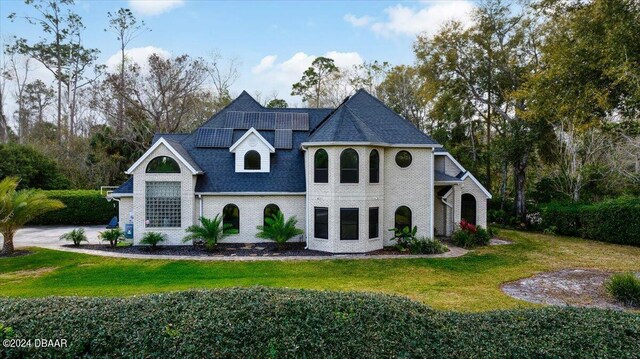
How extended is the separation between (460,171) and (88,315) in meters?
21.1

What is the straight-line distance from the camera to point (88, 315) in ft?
18.6

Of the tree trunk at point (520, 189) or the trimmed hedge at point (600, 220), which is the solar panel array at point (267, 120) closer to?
the tree trunk at point (520, 189)

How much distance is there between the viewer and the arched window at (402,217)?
19219mm

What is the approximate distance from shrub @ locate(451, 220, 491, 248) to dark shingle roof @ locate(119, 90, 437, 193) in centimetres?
525

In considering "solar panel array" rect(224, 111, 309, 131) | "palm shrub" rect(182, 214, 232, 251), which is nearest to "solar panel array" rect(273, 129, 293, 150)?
"solar panel array" rect(224, 111, 309, 131)

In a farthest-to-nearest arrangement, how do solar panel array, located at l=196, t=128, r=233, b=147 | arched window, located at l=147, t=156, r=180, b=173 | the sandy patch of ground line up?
solar panel array, located at l=196, t=128, r=233, b=147 < arched window, located at l=147, t=156, r=180, b=173 < the sandy patch of ground

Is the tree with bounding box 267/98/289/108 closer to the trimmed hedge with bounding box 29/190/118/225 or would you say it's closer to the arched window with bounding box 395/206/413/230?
the trimmed hedge with bounding box 29/190/118/225

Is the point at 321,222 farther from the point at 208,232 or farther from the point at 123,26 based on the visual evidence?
the point at 123,26

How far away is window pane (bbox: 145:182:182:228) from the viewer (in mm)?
18609

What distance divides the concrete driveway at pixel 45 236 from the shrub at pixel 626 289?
76.9 feet

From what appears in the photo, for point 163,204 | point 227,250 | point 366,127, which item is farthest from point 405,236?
point 163,204

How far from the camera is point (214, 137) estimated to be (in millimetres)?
21391

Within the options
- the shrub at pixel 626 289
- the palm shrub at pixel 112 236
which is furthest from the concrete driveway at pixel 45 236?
the shrub at pixel 626 289

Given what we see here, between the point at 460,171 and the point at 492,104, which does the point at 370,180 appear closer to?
the point at 460,171
